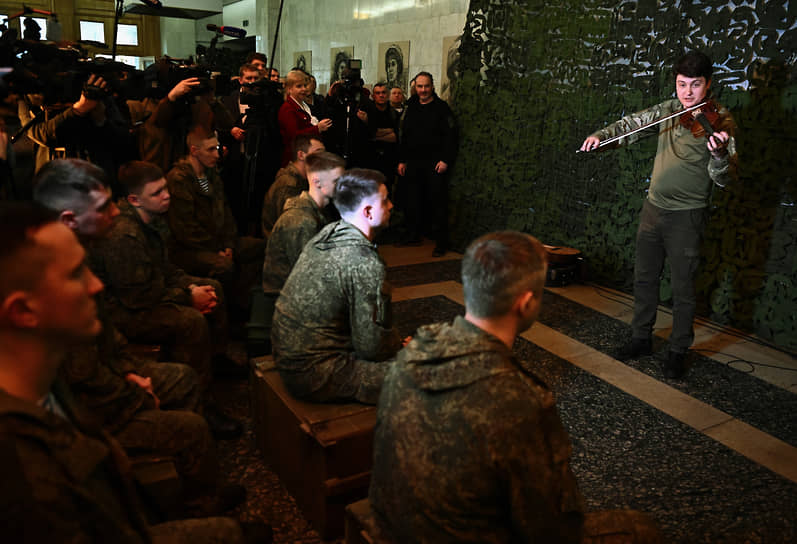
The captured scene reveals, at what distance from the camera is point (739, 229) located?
429cm

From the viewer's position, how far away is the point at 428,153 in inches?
255

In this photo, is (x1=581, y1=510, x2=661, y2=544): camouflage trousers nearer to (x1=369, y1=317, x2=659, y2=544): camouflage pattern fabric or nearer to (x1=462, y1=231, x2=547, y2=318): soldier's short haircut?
(x1=369, y1=317, x2=659, y2=544): camouflage pattern fabric

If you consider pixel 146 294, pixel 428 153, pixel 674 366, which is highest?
pixel 428 153

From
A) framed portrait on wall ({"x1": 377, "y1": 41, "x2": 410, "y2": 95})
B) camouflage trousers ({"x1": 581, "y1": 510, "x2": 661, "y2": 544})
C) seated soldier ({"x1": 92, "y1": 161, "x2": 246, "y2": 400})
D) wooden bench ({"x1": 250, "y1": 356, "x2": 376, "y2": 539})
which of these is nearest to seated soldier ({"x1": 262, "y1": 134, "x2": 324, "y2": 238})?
seated soldier ({"x1": 92, "y1": 161, "x2": 246, "y2": 400})

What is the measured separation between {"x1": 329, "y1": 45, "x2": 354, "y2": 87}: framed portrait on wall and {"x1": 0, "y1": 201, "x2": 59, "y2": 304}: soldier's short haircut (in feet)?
27.3

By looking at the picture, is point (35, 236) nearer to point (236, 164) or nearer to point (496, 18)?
point (236, 164)

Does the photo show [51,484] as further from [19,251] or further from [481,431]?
[481,431]

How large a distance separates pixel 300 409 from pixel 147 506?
776 mm

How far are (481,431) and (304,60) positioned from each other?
10.1m

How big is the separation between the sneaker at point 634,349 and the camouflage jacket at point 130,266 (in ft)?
8.83

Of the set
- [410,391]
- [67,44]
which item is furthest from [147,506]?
[67,44]

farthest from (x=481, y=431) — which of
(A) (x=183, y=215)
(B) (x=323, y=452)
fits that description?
(A) (x=183, y=215)

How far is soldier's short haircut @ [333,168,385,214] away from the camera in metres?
2.51

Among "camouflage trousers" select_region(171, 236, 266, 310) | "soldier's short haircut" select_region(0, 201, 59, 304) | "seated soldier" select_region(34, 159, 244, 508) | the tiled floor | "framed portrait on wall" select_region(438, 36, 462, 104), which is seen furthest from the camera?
"framed portrait on wall" select_region(438, 36, 462, 104)
